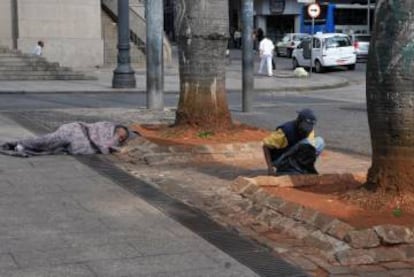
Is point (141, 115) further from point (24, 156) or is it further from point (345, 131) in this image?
point (24, 156)

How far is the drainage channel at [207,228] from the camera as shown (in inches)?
209

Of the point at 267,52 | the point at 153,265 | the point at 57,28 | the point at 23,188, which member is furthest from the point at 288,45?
the point at 153,265

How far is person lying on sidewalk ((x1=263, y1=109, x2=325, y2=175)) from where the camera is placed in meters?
7.64

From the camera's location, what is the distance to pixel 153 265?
5.25 metres

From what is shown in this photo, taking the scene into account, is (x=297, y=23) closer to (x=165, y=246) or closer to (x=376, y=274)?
(x=165, y=246)

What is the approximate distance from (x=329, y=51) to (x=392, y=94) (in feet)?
98.3

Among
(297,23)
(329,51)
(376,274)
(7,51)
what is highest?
(297,23)

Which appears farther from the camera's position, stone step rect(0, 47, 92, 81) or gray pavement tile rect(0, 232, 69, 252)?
stone step rect(0, 47, 92, 81)

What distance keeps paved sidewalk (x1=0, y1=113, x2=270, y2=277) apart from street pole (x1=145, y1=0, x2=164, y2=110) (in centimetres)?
720

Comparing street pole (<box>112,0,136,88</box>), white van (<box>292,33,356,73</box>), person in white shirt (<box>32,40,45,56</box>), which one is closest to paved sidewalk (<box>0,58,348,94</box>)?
street pole (<box>112,0,136,88</box>)

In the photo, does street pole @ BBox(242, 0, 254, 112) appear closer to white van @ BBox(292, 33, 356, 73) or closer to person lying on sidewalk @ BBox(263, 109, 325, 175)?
person lying on sidewalk @ BBox(263, 109, 325, 175)

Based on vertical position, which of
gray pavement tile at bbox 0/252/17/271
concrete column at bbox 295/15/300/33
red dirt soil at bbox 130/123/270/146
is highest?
concrete column at bbox 295/15/300/33

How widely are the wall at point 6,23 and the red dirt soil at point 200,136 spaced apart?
22329mm

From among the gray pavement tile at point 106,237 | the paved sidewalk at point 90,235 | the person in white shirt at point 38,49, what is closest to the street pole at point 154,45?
the paved sidewalk at point 90,235
